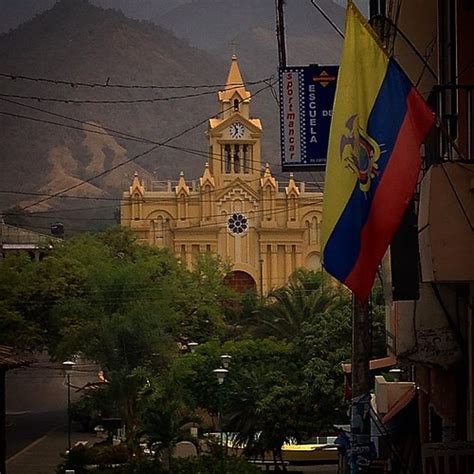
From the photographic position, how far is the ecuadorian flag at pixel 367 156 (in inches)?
257

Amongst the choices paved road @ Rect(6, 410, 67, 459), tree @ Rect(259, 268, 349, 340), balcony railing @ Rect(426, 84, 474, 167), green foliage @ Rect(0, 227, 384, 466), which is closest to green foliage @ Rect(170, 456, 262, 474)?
green foliage @ Rect(0, 227, 384, 466)

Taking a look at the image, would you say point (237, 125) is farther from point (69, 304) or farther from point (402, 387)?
point (402, 387)

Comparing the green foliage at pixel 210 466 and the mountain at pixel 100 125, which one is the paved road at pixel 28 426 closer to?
the green foliage at pixel 210 466

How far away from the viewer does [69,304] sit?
45906 mm

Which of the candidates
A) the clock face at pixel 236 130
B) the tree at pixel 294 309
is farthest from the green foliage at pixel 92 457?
the clock face at pixel 236 130

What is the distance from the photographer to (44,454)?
37.1 meters

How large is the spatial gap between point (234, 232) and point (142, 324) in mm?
30854

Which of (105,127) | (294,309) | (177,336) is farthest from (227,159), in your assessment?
(105,127)

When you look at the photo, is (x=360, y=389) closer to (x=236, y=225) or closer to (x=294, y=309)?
(x=294, y=309)

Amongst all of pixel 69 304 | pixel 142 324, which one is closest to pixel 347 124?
pixel 142 324

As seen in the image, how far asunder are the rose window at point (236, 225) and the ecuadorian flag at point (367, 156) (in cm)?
6448

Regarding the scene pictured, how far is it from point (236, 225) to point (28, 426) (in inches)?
1038

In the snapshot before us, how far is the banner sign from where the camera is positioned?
13594mm

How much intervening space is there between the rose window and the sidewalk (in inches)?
1079
